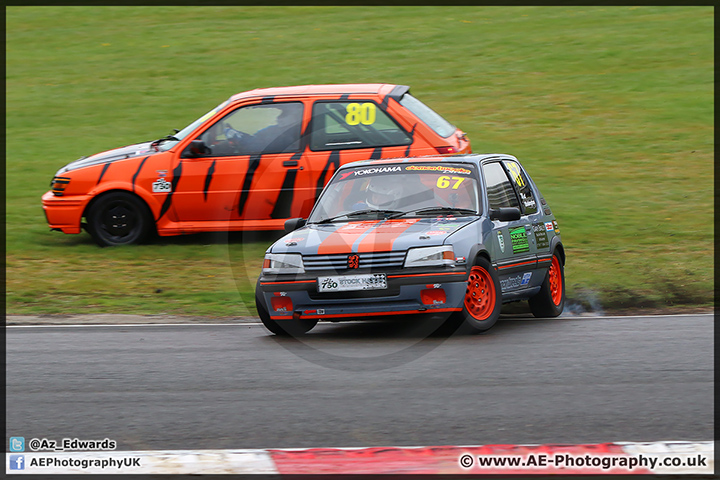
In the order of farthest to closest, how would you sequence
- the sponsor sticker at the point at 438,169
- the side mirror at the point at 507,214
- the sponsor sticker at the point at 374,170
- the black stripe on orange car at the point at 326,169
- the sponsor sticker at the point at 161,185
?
the sponsor sticker at the point at 161,185
the black stripe on orange car at the point at 326,169
the sponsor sticker at the point at 374,170
the sponsor sticker at the point at 438,169
the side mirror at the point at 507,214

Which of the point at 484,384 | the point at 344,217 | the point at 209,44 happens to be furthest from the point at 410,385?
the point at 209,44

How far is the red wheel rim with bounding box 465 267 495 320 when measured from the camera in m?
8.52

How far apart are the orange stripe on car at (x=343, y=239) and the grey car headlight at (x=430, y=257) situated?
51 cm

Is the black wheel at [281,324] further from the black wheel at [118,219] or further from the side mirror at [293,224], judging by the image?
the black wheel at [118,219]

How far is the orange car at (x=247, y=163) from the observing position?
12.6 m

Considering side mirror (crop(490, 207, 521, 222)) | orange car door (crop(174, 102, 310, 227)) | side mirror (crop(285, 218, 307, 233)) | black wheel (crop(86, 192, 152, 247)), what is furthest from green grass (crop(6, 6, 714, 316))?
side mirror (crop(490, 207, 521, 222))

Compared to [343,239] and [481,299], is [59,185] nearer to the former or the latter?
[343,239]

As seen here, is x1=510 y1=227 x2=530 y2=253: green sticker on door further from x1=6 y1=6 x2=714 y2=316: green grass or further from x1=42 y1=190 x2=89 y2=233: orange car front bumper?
x1=42 y1=190 x2=89 y2=233: orange car front bumper

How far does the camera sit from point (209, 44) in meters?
26.1

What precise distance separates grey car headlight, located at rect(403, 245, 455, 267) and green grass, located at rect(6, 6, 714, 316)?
107 inches

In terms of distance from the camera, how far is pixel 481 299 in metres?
8.63

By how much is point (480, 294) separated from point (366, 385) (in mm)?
2200

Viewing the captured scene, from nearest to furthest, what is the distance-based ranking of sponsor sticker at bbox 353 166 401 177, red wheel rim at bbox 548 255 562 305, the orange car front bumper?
sponsor sticker at bbox 353 166 401 177, red wheel rim at bbox 548 255 562 305, the orange car front bumper

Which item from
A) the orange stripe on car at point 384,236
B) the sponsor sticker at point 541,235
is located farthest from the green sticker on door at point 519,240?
the orange stripe on car at point 384,236
